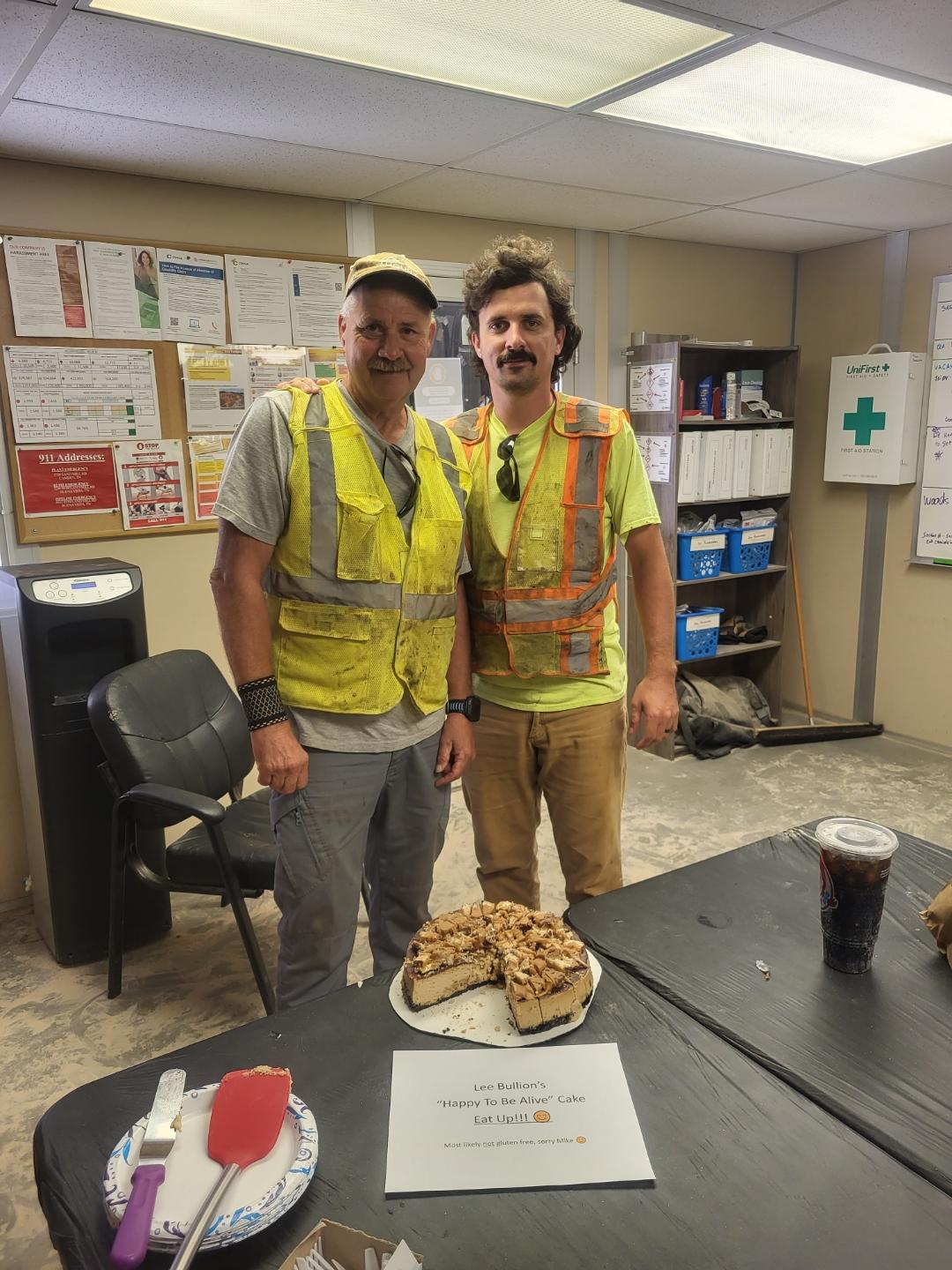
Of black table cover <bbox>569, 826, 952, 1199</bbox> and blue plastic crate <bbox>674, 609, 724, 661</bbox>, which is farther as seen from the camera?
blue plastic crate <bbox>674, 609, 724, 661</bbox>

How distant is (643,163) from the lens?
8.95ft

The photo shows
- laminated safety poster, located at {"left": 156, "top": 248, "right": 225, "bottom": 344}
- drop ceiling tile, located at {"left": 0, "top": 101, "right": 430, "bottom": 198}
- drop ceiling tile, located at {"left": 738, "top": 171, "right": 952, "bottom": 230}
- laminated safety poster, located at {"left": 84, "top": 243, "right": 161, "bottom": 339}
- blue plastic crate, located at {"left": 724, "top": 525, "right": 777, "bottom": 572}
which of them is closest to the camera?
drop ceiling tile, located at {"left": 0, "top": 101, "right": 430, "bottom": 198}

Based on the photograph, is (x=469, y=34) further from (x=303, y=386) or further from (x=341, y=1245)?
(x=341, y=1245)

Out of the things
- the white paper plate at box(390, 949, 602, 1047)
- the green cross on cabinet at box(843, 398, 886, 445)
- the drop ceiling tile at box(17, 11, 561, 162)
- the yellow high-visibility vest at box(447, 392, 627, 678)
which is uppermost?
the drop ceiling tile at box(17, 11, 561, 162)

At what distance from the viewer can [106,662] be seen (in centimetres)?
247

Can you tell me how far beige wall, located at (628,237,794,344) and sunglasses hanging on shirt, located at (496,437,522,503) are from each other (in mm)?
2418

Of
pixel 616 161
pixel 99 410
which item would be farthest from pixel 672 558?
pixel 99 410

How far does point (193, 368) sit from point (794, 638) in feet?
10.8

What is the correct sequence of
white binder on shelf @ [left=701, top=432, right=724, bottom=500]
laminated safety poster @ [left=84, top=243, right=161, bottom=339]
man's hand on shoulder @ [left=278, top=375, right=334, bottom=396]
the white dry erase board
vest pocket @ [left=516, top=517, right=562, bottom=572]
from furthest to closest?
white binder on shelf @ [left=701, top=432, right=724, bottom=500] → the white dry erase board → laminated safety poster @ [left=84, top=243, right=161, bottom=339] → vest pocket @ [left=516, top=517, right=562, bottom=572] → man's hand on shoulder @ [left=278, top=375, right=334, bottom=396]

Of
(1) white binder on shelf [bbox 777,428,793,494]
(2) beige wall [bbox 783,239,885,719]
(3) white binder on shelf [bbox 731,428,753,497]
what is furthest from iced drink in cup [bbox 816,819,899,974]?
(2) beige wall [bbox 783,239,885,719]

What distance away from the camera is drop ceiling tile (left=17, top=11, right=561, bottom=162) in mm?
1789

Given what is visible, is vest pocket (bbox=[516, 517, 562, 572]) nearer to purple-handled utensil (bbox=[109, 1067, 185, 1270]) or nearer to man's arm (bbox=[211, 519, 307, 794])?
man's arm (bbox=[211, 519, 307, 794])

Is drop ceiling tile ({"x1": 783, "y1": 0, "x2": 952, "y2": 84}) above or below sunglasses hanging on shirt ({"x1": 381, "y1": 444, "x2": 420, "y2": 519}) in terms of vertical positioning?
above

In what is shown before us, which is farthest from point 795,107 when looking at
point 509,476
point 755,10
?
point 509,476
